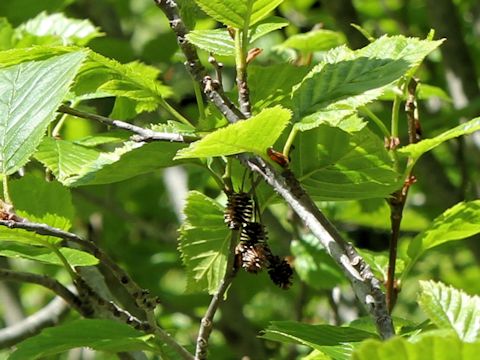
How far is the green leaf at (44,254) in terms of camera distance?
1.15 metres

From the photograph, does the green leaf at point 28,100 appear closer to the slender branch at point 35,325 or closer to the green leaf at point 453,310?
the green leaf at point 453,310

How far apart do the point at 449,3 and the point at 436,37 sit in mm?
90

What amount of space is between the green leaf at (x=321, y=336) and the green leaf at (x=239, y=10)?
12.9 inches

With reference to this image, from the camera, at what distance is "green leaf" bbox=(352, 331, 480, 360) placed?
697mm

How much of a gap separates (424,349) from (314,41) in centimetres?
116

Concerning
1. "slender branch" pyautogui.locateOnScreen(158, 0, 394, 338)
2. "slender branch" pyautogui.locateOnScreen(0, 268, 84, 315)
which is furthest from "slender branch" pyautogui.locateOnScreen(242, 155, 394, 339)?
"slender branch" pyautogui.locateOnScreen(0, 268, 84, 315)

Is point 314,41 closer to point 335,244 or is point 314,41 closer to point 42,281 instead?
point 42,281

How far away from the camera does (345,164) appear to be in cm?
115

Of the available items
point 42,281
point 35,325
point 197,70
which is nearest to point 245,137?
point 197,70

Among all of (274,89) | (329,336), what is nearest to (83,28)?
(274,89)

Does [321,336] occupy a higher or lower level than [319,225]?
lower

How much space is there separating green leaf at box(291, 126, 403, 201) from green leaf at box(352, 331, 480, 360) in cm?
43

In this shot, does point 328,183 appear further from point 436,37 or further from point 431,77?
point 431,77

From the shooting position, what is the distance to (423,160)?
2.35 metres
